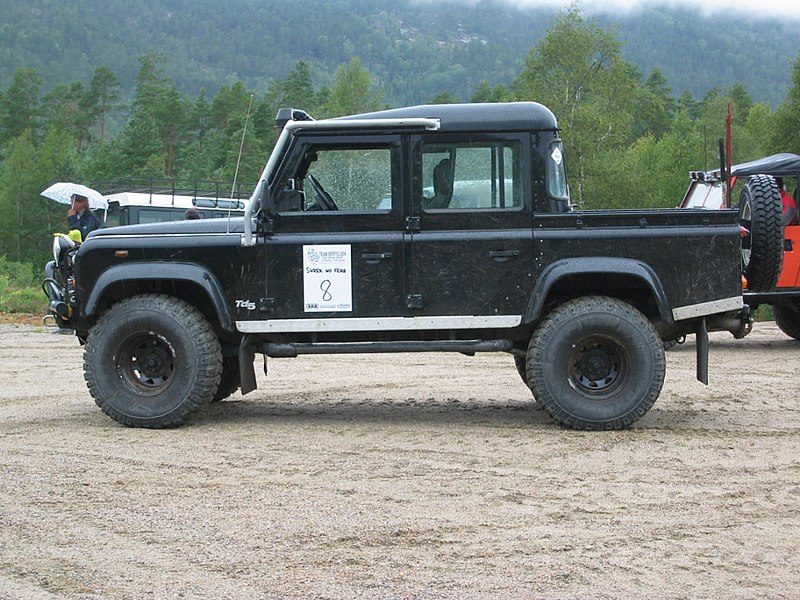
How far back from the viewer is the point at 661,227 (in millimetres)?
8172

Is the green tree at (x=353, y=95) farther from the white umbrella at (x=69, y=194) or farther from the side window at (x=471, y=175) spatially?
the side window at (x=471, y=175)

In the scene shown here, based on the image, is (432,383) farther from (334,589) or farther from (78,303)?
(334,589)

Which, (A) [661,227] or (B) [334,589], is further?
(A) [661,227]

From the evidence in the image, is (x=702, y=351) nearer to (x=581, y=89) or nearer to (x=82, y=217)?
(x=82, y=217)

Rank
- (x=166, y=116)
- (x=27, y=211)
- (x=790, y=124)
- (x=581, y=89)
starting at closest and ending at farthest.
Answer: (x=790, y=124)
(x=581, y=89)
(x=27, y=211)
(x=166, y=116)

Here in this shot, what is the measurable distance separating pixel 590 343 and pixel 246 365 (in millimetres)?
2509

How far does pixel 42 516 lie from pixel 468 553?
2.18 metres

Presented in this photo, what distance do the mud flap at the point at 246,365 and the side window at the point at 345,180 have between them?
104cm

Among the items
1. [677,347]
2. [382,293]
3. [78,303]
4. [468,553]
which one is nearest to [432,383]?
[382,293]

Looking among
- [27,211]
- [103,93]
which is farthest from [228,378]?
[103,93]

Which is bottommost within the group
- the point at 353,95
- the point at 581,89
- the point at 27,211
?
the point at 27,211

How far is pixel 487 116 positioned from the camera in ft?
27.2

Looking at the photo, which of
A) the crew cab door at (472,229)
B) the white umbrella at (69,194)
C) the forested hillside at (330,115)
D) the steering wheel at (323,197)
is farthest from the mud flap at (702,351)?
the white umbrella at (69,194)

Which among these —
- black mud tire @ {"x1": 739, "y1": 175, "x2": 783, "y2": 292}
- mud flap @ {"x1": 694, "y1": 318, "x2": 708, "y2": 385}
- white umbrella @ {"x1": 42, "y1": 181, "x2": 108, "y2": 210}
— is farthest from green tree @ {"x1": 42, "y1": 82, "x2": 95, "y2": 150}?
mud flap @ {"x1": 694, "y1": 318, "x2": 708, "y2": 385}
